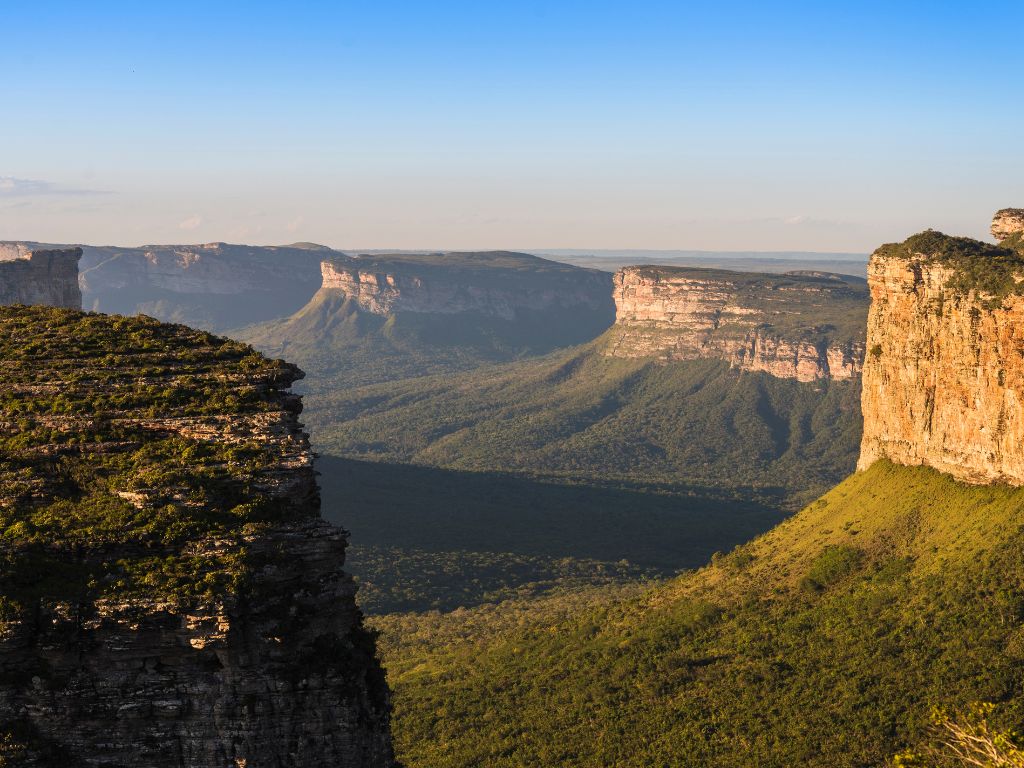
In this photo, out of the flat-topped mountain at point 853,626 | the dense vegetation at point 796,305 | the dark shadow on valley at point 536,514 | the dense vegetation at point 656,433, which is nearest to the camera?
the flat-topped mountain at point 853,626

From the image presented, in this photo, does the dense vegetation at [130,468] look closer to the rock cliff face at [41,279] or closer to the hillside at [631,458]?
the hillside at [631,458]

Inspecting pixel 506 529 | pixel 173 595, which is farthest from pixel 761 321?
pixel 173 595

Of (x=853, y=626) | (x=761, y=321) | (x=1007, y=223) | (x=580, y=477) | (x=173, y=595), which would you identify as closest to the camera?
(x=173, y=595)

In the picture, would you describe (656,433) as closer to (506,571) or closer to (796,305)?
(796,305)

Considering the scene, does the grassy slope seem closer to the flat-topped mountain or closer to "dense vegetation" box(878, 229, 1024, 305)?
the flat-topped mountain

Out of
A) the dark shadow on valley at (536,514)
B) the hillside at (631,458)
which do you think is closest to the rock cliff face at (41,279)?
the dark shadow on valley at (536,514)

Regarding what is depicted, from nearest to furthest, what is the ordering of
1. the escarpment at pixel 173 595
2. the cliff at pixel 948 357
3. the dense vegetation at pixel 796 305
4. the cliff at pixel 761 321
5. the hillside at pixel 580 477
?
1. the escarpment at pixel 173 595
2. the cliff at pixel 948 357
3. the hillside at pixel 580 477
4. the dense vegetation at pixel 796 305
5. the cliff at pixel 761 321
